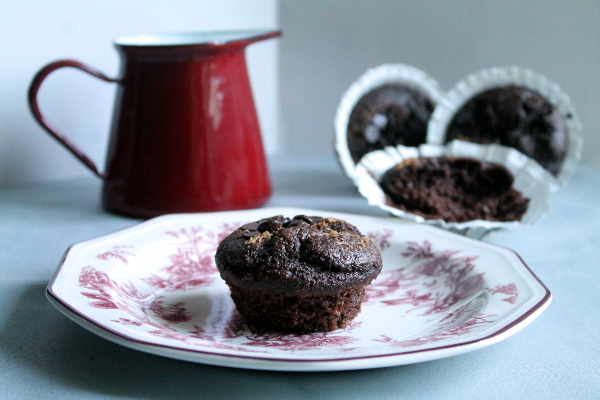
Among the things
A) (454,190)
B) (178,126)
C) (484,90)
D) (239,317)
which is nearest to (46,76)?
(178,126)

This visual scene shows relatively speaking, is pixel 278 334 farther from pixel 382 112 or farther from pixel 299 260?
pixel 382 112

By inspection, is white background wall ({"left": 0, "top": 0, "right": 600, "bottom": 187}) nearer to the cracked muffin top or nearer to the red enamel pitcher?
the red enamel pitcher

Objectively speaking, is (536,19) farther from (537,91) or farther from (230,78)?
(230,78)

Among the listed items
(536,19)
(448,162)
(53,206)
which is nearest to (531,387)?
(448,162)

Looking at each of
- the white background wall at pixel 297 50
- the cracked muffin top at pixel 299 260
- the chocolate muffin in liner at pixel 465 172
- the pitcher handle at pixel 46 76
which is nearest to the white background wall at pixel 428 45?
the white background wall at pixel 297 50

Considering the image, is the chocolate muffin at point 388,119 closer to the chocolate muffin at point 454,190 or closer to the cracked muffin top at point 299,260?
the chocolate muffin at point 454,190

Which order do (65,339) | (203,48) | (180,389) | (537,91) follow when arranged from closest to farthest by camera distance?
(180,389)
(65,339)
(203,48)
(537,91)
